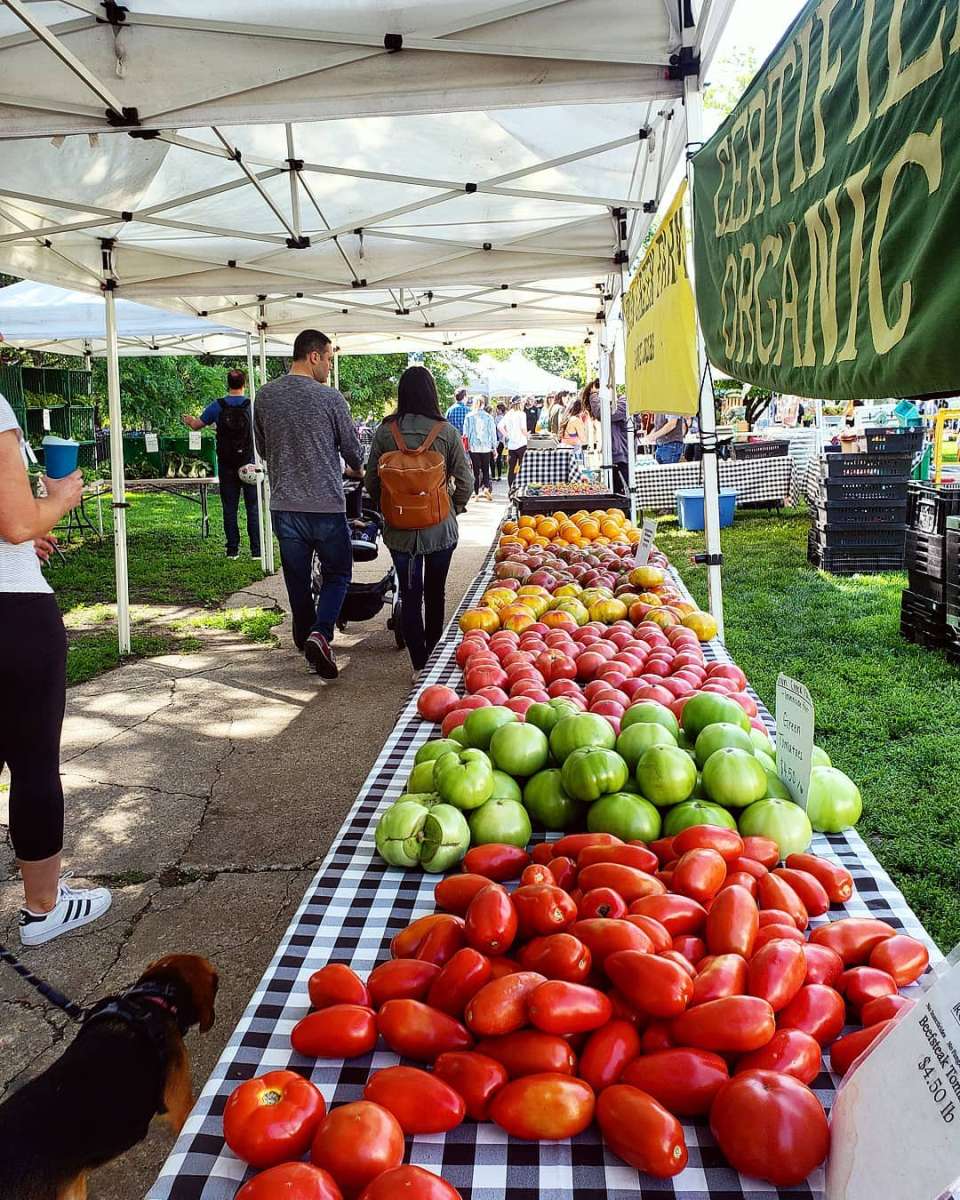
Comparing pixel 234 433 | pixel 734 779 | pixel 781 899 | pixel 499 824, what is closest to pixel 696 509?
pixel 234 433

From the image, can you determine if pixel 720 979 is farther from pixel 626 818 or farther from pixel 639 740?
pixel 639 740

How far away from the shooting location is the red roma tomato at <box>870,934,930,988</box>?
1374 mm

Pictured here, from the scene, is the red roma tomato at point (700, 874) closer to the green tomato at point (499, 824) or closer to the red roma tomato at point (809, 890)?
the red roma tomato at point (809, 890)

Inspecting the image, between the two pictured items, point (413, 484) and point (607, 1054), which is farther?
point (413, 484)

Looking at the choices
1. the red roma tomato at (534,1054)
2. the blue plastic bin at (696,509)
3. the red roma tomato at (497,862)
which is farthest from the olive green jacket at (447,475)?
the blue plastic bin at (696,509)

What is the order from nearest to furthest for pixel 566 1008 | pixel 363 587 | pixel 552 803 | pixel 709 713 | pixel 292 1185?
pixel 292 1185 < pixel 566 1008 < pixel 552 803 < pixel 709 713 < pixel 363 587

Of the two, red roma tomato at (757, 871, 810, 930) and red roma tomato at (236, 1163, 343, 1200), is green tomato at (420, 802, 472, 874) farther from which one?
red roma tomato at (236, 1163, 343, 1200)

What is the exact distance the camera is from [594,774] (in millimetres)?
1915

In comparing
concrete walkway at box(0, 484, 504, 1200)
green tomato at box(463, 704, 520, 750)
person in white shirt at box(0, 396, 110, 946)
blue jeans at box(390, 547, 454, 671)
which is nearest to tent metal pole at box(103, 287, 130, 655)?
concrete walkway at box(0, 484, 504, 1200)

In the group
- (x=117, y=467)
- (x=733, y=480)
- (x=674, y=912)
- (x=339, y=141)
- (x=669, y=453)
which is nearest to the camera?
(x=674, y=912)

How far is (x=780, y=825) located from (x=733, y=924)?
1.64 feet

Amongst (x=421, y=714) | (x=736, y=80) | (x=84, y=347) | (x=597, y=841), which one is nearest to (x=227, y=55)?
(x=421, y=714)

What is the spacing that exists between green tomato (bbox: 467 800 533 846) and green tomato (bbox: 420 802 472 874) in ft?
0.11

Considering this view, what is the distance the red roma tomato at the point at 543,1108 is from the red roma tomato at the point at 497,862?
1.99 feet
